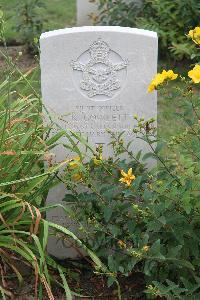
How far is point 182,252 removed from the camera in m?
3.55

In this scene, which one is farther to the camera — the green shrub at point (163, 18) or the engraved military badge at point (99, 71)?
the green shrub at point (163, 18)

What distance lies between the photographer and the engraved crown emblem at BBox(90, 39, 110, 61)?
379cm

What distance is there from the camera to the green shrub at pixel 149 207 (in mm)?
3396

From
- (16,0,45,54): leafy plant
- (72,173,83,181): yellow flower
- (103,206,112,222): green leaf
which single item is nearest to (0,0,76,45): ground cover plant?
(16,0,45,54): leafy plant

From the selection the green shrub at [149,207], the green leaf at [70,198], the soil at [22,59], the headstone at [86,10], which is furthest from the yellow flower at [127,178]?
the headstone at [86,10]

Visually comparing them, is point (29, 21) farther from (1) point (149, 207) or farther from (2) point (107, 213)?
(1) point (149, 207)

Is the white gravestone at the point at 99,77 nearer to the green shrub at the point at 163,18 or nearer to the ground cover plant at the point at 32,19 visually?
the green shrub at the point at 163,18

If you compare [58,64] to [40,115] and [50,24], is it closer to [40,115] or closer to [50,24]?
[40,115]

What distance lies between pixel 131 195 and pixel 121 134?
1.05 ft

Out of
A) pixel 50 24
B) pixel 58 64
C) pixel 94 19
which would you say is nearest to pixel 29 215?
pixel 58 64

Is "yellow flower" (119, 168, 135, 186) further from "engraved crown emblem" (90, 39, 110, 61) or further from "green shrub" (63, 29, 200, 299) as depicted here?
"engraved crown emblem" (90, 39, 110, 61)

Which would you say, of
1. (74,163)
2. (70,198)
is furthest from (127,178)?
(70,198)

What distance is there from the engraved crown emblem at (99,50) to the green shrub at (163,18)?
2867mm

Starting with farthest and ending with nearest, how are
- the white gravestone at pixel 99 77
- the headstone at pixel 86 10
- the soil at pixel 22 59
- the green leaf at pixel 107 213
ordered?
the headstone at pixel 86 10
the soil at pixel 22 59
the white gravestone at pixel 99 77
the green leaf at pixel 107 213
